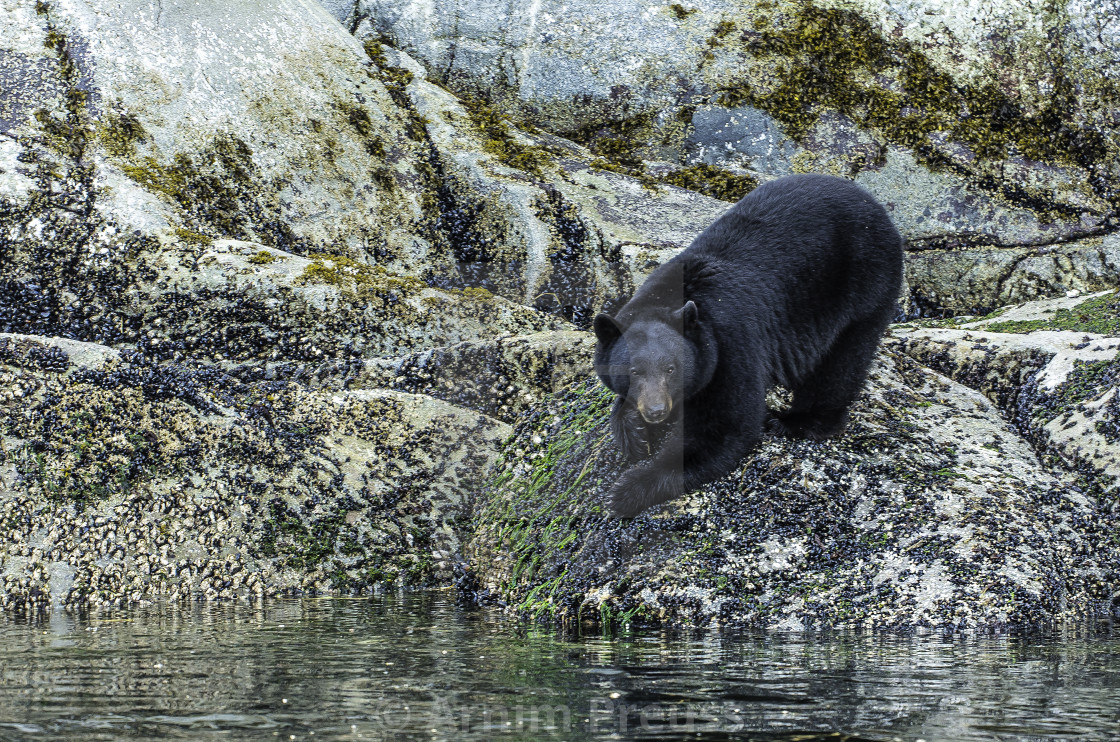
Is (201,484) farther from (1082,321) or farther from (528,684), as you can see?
(1082,321)

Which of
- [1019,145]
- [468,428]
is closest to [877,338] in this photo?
[468,428]

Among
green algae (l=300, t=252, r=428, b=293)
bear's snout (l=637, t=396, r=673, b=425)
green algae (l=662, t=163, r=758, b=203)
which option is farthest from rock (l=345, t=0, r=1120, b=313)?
bear's snout (l=637, t=396, r=673, b=425)

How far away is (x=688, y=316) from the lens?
16.2 ft

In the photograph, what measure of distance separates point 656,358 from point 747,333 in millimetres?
666

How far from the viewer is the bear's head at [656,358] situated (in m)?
4.83

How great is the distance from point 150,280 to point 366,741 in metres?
5.04

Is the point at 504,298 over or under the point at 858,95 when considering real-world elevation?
under

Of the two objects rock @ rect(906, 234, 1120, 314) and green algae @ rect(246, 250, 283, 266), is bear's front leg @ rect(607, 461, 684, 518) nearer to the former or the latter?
green algae @ rect(246, 250, 283, 266)

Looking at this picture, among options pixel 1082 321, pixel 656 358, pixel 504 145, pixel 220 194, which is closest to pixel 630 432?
pixel 656 358

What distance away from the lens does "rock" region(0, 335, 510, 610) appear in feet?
18.0

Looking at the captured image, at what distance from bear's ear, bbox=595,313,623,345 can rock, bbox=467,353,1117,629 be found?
72 centimetres

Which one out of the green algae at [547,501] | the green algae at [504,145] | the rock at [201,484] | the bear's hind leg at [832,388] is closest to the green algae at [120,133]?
the rock at [201,484]

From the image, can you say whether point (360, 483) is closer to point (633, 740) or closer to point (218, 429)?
point (218, 429)

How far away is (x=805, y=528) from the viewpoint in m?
4.85
